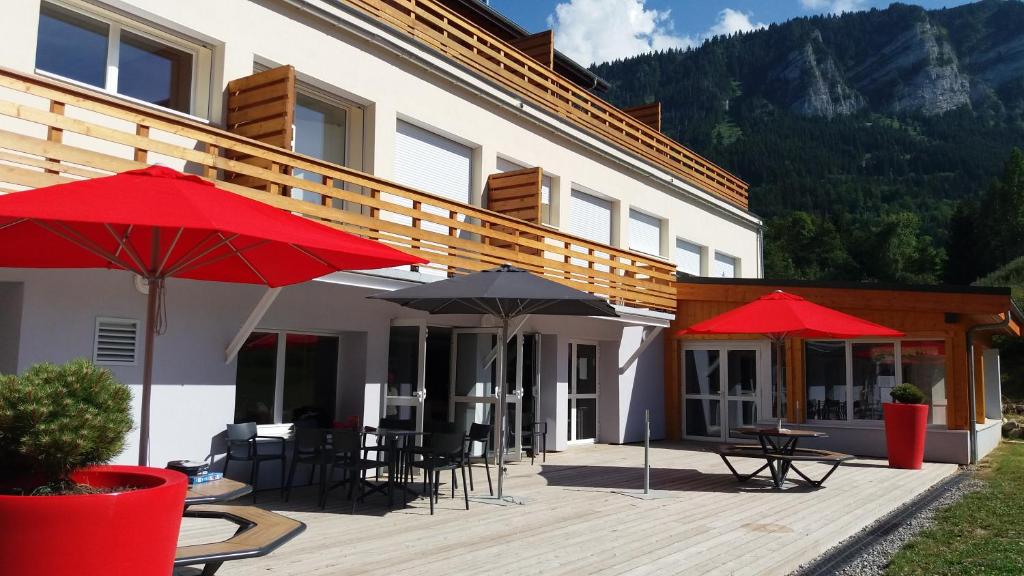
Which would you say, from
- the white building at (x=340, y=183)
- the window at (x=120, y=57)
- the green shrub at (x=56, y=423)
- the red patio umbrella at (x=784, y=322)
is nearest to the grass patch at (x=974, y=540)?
the red patio umbrella at (x=784, y=322)

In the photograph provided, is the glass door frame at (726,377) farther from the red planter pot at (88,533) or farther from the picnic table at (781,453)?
the red planter pot at (88,533)

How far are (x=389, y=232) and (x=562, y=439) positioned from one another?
6481 mm

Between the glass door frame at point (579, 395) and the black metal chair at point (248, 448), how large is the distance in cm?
733

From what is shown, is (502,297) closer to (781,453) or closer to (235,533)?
(235,533)

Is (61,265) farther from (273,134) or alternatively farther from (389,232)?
(389,232)

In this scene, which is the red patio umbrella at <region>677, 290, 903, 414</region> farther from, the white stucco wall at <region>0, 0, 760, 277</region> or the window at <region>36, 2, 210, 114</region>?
the window at <region>36, 2, 210, 114</region>

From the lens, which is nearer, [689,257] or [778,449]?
[778,449]

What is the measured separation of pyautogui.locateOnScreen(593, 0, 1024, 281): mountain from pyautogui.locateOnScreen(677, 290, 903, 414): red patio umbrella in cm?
5199

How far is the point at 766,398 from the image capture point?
640 inches

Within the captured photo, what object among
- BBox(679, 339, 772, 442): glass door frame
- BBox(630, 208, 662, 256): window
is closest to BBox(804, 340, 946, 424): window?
BBox(679, 339, 772, 442): glass door frame

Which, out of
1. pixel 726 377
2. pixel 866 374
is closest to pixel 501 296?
pixel 866 374

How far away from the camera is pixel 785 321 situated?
10.7 metres

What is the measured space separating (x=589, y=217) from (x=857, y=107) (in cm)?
11972

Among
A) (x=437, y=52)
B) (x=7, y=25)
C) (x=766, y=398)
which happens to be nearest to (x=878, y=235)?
(x=766, y=398)
